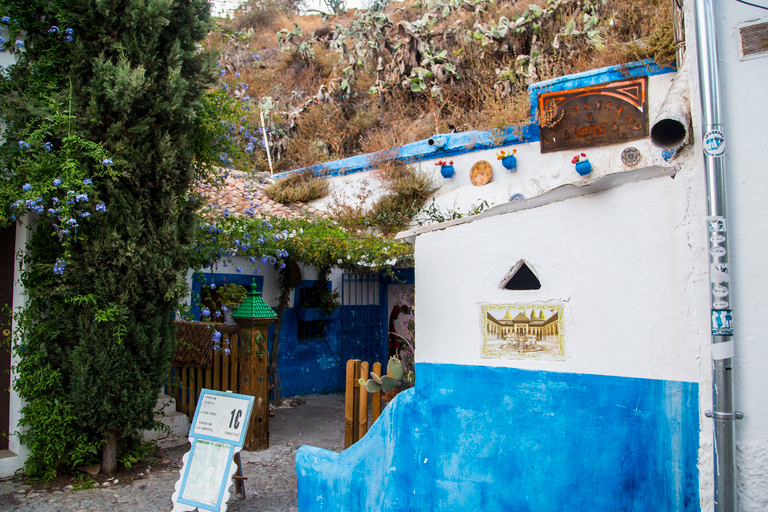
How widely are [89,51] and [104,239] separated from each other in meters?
1.85

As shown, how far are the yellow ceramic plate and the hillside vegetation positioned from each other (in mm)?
784

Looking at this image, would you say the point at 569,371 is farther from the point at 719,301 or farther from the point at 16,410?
the point at 16,410

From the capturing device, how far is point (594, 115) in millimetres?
9406

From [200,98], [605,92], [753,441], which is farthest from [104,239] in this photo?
[605,92]

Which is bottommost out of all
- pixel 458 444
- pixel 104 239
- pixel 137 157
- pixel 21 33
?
pixel 458 444

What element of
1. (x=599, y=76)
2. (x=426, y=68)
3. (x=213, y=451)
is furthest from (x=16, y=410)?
(x=426, y=68)

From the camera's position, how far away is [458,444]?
3.56m

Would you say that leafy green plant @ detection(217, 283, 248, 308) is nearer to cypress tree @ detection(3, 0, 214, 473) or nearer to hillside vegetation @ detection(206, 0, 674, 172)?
cypress tree @ detection(3, 0, 214, 473)

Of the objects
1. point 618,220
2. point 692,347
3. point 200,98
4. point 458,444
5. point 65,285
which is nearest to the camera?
point 692,347

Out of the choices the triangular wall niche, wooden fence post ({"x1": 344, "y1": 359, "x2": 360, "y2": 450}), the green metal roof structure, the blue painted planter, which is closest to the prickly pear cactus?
wooden fence post ({"x1": 344, "y1": 359, "x2": 360, "y2": 450})

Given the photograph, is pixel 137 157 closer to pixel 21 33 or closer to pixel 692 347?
pixel 21 33

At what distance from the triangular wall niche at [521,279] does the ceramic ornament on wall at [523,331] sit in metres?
0.11

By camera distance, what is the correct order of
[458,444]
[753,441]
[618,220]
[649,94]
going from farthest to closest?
[649,94], [458,444], [618,220], [753,441]

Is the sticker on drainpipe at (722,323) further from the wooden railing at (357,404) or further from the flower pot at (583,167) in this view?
the flower pot at (583,167)
